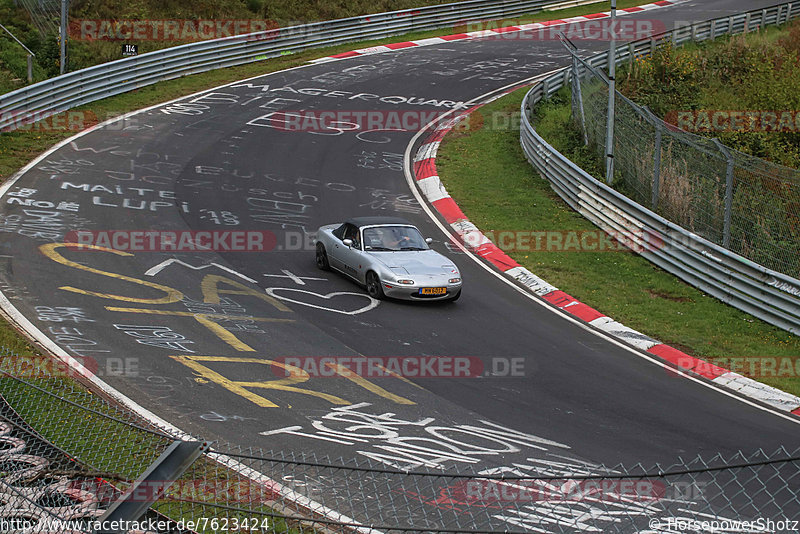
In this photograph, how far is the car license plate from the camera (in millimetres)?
15758

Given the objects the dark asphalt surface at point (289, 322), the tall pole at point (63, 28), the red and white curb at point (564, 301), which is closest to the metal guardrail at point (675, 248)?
the red and white curb at point (564, 301)

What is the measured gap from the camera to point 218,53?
33625mm

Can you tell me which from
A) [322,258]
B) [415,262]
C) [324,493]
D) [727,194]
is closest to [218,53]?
[322,258]

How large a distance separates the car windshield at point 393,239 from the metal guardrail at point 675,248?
5125mm

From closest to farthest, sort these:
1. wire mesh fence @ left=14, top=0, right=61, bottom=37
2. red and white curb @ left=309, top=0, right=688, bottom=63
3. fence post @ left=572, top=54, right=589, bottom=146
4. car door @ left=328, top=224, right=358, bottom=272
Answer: car door @ left=328, top=224, right=358, bottom=272 → fence post @ left=572, top=54, right=589, bottom=146 → wire mesh fence @ left=14, top=0, right=61, bottom=37 → red and white curb @ left=309, top=0, right=688, bottom=63

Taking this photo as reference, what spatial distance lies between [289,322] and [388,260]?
8.45 feet

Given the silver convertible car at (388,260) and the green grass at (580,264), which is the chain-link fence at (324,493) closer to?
the green grass at (580,264)

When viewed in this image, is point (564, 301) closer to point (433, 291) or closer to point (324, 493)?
point (433, 291)

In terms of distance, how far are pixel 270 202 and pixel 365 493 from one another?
46.8 ft

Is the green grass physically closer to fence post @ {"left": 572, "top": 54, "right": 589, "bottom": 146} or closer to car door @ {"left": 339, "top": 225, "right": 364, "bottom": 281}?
fence post @ {"left": 572, "top": 54, "right": 589, "bottom": 146}

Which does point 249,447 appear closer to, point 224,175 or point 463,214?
point 463,214

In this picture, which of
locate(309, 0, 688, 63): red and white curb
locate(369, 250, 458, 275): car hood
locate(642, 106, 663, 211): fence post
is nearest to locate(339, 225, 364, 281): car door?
locate(369, 250, 458, 275): car hood

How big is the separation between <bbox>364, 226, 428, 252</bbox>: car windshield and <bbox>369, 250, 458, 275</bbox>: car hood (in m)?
0.24

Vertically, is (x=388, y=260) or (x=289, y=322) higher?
(x=388, y=260)
